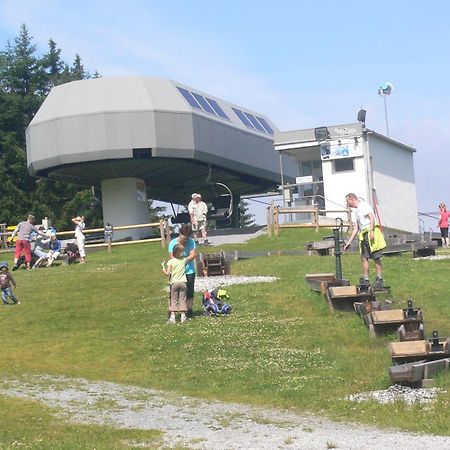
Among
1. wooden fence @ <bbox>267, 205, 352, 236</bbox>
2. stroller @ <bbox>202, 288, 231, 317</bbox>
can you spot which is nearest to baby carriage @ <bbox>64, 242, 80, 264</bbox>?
wooden fence @ <bbox>267, 205, 352, 236</bbox>

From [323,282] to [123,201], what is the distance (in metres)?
28.9

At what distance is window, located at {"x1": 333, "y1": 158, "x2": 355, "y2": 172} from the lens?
41812 millimetres

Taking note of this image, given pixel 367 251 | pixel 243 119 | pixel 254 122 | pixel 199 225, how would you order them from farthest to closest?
pixel 254 122, pixel 243 119, pixel 199 225, pixel 367 251

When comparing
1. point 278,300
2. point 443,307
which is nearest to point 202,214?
point 278,300

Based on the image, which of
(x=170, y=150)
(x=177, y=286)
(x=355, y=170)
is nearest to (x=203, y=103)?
Result: (x=170, y=150)

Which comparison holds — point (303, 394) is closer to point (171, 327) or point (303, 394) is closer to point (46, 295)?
point (171, 327)

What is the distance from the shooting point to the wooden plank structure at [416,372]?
39.7 feet

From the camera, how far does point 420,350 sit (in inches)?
506

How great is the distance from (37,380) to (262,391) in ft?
12.1

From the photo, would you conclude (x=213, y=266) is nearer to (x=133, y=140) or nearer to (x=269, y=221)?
(x=269, y=221)

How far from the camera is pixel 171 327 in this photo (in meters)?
17.9

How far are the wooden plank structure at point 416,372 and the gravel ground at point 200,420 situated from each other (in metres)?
1.48

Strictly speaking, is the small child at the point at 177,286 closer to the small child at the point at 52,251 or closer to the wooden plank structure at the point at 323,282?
the wooden plank structure at the point at 323,282

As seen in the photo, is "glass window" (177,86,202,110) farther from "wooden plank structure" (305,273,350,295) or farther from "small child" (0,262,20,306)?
"wooden plank structure" (305,273,350,295)
